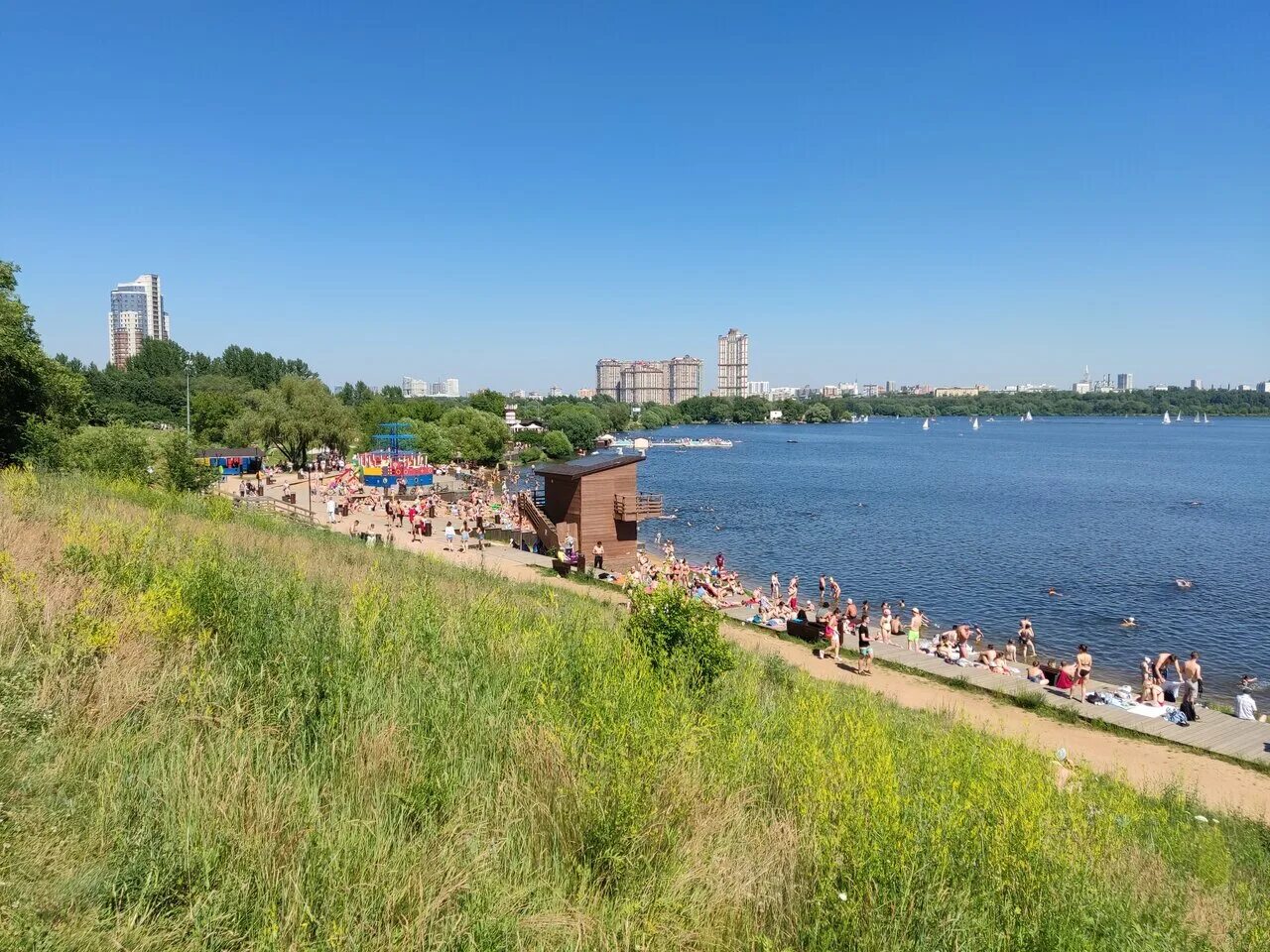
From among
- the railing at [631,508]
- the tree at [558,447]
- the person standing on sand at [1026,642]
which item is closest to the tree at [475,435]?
the tree at [558,447]

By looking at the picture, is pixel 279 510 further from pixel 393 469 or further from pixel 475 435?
pixel 475 435

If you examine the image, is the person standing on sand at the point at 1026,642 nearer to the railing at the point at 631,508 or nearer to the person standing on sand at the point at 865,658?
the person standing on sand at the point at 865,658

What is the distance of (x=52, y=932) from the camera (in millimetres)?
2793

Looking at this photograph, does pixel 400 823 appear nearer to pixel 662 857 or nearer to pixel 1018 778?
pixel 662 857

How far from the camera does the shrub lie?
311 inches

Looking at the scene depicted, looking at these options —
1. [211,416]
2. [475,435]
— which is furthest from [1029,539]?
[211,416]

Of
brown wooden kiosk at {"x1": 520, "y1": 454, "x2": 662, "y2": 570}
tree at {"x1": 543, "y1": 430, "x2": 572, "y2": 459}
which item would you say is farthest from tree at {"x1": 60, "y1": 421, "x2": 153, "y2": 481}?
tree at {"x1": 543, "y1": 430, "x2": 572, "y2": 459}

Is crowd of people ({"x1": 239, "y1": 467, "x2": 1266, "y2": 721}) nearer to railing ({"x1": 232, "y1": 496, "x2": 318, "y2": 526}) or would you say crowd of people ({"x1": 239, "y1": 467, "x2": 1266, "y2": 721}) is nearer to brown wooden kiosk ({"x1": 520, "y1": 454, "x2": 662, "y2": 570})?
brown wooden kiosk ({"x1": 520, "y1": 454, "x2": 662, "y2": 570})

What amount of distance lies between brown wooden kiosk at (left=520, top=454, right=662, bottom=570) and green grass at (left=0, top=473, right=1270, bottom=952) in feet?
66.5

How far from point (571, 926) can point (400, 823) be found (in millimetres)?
1027

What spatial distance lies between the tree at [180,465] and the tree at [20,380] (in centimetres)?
304

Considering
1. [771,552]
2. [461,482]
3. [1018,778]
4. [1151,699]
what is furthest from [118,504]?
[461,482]

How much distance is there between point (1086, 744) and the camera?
1214 cm

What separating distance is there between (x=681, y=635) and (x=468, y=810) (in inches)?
182
